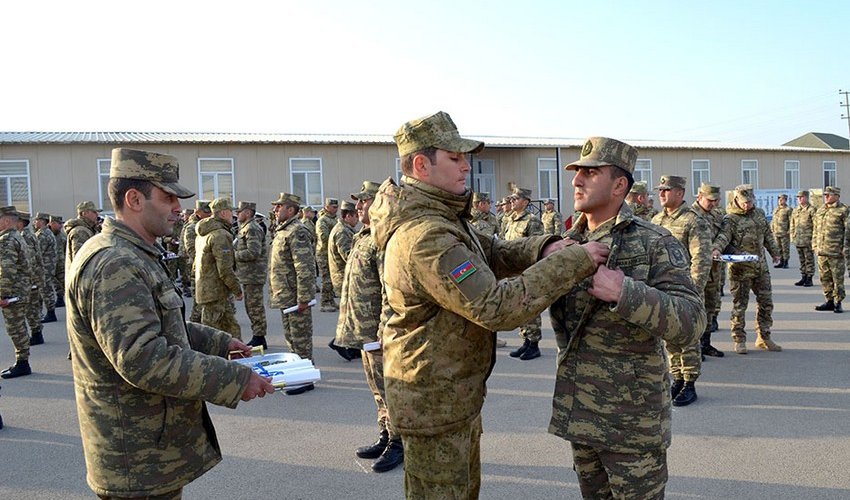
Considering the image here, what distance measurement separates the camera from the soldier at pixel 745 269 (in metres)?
7.82

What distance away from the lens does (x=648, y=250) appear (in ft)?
8.75

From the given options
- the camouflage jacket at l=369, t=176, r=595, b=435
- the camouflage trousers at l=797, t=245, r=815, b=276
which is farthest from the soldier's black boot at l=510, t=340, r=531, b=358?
the camouflage trousers at l=797, t=245, r=815, b=276

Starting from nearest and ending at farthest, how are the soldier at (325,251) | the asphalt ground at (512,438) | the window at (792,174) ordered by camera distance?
the asphalt ground at (512,438)
the soldier at (325,251)
the window at (792,174)

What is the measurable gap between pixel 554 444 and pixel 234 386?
3.14 m

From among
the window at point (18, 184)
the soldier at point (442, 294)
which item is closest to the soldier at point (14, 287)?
the soldier at point (442, 294)

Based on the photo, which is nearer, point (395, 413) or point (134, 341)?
point (134, 341)

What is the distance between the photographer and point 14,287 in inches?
321

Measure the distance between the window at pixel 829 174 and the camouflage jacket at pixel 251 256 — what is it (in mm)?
31650

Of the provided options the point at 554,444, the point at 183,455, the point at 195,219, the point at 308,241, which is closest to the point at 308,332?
the point at 308,241

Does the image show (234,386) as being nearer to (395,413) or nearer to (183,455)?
(183,455)

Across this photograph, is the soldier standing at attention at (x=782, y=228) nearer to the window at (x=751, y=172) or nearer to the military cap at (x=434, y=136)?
the window at (x=751, y=172)

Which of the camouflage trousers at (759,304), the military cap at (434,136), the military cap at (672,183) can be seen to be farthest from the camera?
the camouflage trousers at (759,304)

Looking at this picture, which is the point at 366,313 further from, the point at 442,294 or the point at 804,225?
the point at 804,225

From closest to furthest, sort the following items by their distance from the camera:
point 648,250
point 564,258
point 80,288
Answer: point 564,258 → point 80,288 → point 648,250
